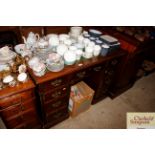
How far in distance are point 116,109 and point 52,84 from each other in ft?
4.32

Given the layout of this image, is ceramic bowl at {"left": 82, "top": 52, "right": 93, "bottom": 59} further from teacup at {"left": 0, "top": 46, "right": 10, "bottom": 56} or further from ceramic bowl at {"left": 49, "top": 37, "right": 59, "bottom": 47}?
teacup at {"left": 0, "top": 46, "right": 10, "bottom": 56}

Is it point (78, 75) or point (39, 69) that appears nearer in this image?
point (39, 69)

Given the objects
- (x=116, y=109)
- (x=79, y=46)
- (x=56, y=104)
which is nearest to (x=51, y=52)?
(x=79, y=46)

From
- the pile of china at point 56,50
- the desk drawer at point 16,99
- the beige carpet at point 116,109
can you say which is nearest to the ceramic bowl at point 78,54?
the pile of china at point 56,50

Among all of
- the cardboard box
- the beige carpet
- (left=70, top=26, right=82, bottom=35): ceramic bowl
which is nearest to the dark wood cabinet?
the cardboard box

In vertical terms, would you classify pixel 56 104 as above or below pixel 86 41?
below

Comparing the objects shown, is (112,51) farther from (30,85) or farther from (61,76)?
(30,85)

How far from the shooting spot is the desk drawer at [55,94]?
143 centimetres

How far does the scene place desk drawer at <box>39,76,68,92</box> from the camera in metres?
1.32

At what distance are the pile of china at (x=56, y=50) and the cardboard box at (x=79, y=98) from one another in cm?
53

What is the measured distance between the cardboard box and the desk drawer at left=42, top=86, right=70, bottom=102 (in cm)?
26

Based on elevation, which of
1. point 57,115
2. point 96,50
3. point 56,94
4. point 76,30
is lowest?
point 57,115

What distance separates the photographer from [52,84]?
4.52 feet

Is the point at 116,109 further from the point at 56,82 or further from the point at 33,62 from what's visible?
the point at 33,62
